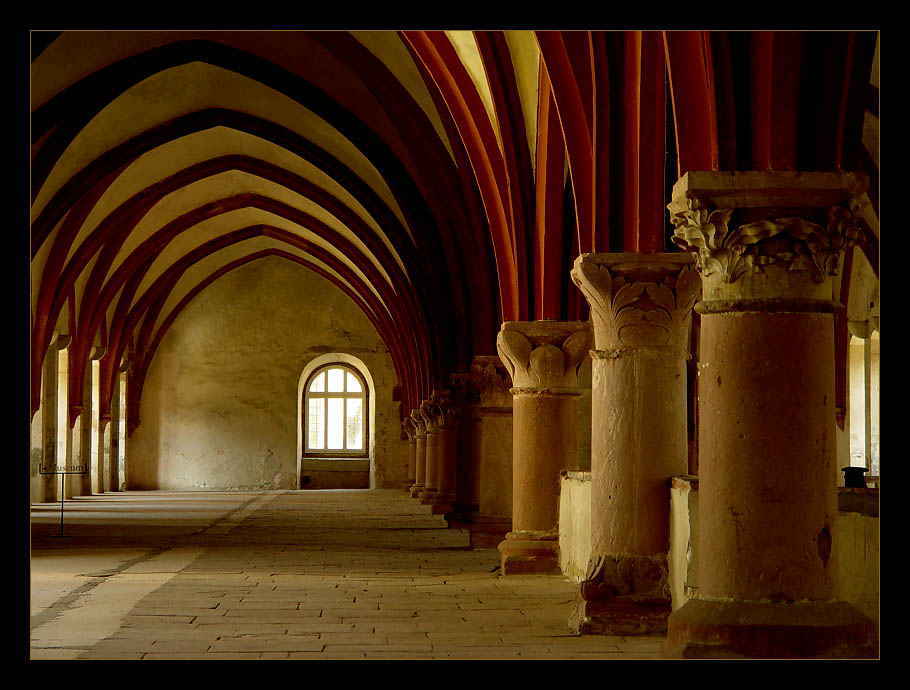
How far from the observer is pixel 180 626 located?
6.75 m

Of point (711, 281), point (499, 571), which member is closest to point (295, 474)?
point (499, 571)

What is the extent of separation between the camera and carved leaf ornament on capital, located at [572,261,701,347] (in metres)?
6.96

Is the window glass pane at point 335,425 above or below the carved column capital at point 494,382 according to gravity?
below

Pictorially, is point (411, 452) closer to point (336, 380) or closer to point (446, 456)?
point (336, 380)

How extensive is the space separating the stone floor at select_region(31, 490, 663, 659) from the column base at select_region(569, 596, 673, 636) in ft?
0.43

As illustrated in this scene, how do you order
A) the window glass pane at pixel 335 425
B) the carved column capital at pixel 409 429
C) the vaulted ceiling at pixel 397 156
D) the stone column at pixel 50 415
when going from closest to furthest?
the vaulted ceiling at pixel 397 156 < the stone column at pixel 50 415 < the carved column capital at pixel 409 429 < the window glass pane at pixel 335 425

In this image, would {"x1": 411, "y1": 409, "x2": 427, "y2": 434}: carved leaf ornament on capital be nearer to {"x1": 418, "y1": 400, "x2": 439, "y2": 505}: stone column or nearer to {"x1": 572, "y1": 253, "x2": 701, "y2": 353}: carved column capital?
{"x1": 418, "y1": 400, "x2": 439, "y2": 505}: stone column

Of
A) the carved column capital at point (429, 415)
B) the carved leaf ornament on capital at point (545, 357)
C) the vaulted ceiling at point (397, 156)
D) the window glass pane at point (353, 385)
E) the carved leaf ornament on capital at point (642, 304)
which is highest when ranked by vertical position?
the vaulted ceiling at point (397, 156)

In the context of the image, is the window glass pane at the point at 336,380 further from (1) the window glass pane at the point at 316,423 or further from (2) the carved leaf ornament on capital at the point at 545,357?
(2) the carved leaf ornament on capital at the point at 545,357

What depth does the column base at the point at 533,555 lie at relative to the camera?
9.85m

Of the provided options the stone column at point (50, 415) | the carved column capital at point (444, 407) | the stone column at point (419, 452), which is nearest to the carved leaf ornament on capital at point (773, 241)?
the carved column capital at point (444, 407)

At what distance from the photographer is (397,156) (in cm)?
1547

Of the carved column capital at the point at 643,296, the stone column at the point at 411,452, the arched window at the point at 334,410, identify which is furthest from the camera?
the arched window at the point at 334,410

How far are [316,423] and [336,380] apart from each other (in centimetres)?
122
